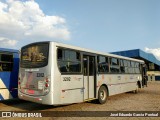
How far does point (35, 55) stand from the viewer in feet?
31.7

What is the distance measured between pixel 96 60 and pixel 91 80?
3.85 feet

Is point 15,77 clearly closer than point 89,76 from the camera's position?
No

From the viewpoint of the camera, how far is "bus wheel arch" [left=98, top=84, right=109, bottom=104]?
39.6 ft

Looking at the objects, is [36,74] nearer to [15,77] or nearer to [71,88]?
[71,88]

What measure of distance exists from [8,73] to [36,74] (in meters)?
2.50

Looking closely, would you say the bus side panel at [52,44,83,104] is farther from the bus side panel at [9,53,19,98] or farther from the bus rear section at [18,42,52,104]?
the bus side panel at [9,53,19,98]

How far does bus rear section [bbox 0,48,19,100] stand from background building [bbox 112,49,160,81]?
132 feet

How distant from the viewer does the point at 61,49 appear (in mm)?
9469

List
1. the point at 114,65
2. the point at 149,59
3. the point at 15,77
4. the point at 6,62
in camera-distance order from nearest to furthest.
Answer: the point at 6,62 < the point at 15,77 < the point at 114,65 < the point at 149,59

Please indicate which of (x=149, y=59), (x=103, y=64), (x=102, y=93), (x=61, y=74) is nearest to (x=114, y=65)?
(x=103, y=64)

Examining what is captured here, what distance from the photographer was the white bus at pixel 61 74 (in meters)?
8.95

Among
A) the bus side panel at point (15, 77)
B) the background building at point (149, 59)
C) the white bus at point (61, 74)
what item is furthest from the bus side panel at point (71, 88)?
the background building at point (149, 59)

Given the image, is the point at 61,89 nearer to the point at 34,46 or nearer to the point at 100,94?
the point at 34,46

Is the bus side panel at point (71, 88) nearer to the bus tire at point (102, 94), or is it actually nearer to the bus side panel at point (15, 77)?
the bus tire at point (102, 94)
